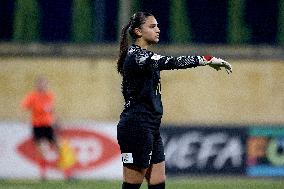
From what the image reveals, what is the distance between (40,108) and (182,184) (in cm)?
363

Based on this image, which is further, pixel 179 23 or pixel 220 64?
pixel 179 23

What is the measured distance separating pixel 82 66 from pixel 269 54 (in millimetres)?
4292

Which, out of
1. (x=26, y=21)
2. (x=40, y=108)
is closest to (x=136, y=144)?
(x=40, y=108)

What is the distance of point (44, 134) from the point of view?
16.9m

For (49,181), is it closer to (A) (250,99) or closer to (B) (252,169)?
(B) (252,169)

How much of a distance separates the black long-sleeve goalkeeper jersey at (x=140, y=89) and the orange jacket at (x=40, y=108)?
993cm

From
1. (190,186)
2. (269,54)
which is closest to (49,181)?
(190,186)

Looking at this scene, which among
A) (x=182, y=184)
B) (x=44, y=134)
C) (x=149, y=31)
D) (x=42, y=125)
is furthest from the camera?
(x=42, y=125)

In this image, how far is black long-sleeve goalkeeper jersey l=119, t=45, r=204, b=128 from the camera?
7074mm

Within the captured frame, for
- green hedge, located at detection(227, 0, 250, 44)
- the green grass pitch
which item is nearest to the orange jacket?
the green grass pitch

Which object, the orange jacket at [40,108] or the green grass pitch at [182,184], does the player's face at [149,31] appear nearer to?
the green grass pitch at [182,184]

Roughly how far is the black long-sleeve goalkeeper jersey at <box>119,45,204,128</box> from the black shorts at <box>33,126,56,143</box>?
9.76 metres

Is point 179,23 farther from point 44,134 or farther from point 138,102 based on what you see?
point 138,102

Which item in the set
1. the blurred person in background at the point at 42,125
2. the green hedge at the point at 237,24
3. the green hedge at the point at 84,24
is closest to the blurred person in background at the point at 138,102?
the blurred person in background at the point at 42,125
